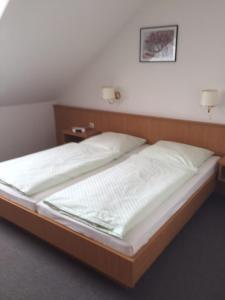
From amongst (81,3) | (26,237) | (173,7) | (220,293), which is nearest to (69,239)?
(26,237)

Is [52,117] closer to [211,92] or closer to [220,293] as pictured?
[211,92]

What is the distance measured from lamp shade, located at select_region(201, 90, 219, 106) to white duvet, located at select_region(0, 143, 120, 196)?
1.09m

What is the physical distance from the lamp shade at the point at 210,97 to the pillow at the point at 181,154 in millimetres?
492

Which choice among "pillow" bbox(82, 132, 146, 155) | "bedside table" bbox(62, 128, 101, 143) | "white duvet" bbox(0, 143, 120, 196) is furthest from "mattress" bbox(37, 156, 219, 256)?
"bedside table" bbox(62, 128, 101, 143)

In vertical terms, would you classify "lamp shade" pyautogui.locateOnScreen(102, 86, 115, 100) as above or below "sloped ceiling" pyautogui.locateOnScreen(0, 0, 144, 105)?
below

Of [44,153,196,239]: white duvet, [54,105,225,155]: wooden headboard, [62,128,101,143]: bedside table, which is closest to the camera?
[44,153,196,239]: white duvet

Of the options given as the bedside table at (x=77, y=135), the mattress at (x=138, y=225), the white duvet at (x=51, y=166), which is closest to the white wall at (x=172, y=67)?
the bedside table at (x=77, y=135)

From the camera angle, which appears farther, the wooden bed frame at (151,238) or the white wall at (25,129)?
the white wall at (25,129)

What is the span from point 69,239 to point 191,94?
6.80ft

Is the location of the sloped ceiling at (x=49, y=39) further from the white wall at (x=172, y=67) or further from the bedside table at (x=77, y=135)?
the bedside table at (x=77, y=135)

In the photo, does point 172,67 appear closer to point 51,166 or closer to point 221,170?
point 221,170

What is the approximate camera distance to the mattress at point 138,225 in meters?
1.62

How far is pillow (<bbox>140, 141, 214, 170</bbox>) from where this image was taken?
101 inches

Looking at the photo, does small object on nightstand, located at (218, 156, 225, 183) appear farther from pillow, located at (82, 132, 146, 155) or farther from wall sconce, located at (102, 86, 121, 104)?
wall sconce, located at (102, 86, 121, 104)
